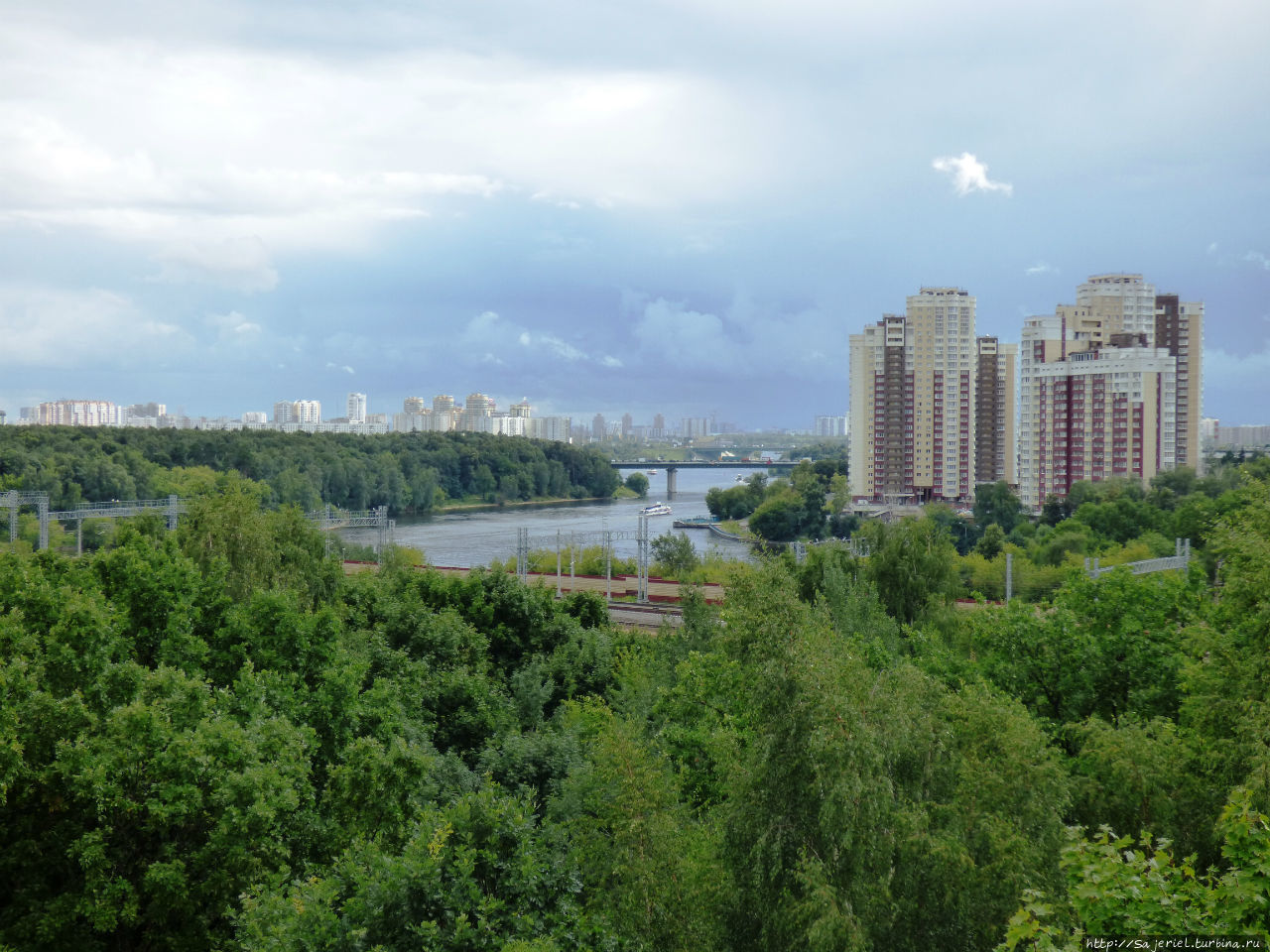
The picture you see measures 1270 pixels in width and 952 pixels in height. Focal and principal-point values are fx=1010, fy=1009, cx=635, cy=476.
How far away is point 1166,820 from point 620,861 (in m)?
3.70

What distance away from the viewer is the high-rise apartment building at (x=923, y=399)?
5194cm

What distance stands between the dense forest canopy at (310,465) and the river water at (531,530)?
2.10 meters

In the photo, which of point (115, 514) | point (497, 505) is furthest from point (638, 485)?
point (115, 514)

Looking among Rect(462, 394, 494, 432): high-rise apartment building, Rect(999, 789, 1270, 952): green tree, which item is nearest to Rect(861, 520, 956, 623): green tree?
Rect(999, 789, 1270, 952): green tree

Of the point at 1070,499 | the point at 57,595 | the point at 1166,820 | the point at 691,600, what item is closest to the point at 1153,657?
the point at 1166,820

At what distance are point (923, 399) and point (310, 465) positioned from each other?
3205 centimetres

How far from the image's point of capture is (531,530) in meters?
47.6

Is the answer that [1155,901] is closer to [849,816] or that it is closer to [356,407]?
[849,816]

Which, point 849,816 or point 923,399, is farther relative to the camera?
point 923,399

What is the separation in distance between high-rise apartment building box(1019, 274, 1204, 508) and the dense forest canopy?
30.9 metres

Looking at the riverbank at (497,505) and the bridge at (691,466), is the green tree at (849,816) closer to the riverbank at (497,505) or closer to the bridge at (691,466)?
the riverbank at (497,505)

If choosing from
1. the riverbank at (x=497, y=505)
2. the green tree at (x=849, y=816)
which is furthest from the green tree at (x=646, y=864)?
the riverbank at (x=497, y=505)

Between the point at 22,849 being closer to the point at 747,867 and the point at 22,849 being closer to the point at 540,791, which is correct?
the point at 540,791

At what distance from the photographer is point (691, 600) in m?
11.8
